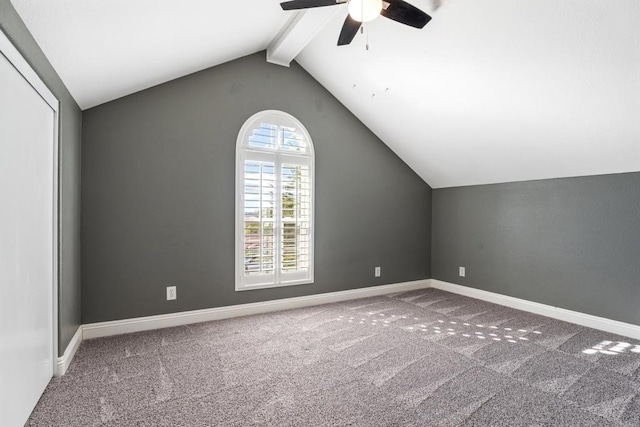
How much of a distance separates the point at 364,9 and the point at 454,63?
130 cm

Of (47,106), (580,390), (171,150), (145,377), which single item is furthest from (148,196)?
(580,390)

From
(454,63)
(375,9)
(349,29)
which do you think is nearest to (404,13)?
(375,9)

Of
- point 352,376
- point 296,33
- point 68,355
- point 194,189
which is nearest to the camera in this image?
point 352,376

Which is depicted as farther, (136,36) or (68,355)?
(68,355)

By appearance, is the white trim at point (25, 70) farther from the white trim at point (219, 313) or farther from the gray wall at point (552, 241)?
the gray wall at point (552, 241)

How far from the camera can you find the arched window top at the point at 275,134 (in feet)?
11.8

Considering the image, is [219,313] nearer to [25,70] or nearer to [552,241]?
[25,70]

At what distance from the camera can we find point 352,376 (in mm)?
2275

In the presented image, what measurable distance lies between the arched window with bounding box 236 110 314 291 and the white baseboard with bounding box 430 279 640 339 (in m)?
2.19

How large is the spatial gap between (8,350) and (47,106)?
143 cm

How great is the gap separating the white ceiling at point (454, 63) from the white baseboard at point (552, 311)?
1455 mm

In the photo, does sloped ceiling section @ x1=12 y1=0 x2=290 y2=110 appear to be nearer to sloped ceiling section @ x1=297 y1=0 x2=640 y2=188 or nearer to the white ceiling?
the white ceiling

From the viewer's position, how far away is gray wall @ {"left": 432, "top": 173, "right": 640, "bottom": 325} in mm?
3117

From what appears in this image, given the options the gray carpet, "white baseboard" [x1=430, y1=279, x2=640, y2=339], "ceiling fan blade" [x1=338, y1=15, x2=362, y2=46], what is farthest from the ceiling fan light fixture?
"white baseboard" [x1=430, y1=279, x2=640, y2=339]
